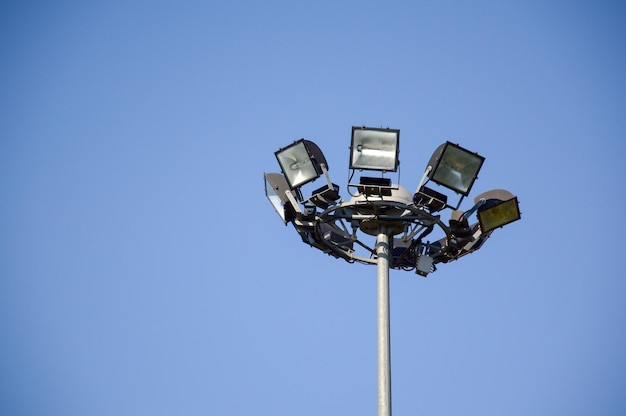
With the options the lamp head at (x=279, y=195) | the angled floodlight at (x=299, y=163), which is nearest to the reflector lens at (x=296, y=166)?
the angled floodlight at (x=299, y=163)

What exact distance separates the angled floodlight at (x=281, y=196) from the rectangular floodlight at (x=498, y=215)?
3480 mm

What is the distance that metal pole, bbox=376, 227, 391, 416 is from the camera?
15.1 m

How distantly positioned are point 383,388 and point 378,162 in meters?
4.16

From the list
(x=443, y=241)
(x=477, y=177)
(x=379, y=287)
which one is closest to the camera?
(x=379, y=287)

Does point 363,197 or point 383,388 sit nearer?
point 383,388

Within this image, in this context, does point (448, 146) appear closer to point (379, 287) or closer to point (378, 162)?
point (378, 162)

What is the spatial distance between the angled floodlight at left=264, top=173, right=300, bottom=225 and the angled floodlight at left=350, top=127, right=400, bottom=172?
1.81 m

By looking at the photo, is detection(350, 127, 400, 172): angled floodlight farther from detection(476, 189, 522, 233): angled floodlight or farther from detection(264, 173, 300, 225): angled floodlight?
detection(476, 189, 522, 233): angled floodlight

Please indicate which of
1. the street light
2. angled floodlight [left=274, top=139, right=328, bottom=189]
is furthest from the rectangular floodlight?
angled floodlight [left=274, top=139, right=328, bottom=189]

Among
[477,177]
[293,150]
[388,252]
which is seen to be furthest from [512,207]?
[293,150]

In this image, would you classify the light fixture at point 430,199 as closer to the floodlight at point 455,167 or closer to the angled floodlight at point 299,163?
the floodlight at point 455,167

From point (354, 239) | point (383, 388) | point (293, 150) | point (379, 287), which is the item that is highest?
point (293, 150)

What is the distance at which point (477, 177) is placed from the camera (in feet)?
57.8

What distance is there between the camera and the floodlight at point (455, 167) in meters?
17.5
